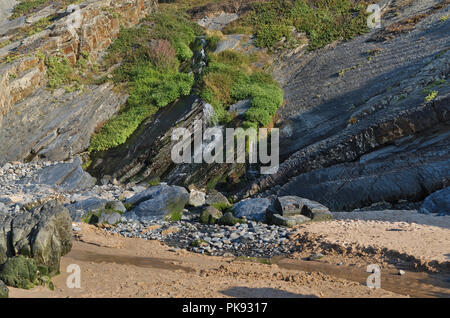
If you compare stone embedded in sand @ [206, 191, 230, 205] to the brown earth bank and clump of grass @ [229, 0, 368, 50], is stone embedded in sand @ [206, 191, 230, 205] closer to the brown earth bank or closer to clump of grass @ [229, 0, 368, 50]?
the brown earth bank

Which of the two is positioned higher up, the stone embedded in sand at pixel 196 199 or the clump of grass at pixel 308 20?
the clump of grass at pixel 308 20

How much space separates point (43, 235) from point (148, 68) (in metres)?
14.5

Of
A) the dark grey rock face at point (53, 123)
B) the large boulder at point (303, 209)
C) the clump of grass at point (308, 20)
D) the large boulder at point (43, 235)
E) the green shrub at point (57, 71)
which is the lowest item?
the large boulder at point (43, 235)

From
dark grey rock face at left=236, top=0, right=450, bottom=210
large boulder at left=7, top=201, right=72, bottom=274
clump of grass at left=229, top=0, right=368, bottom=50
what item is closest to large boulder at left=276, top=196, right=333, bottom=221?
dark grey rock face at left=236, top=0, right=450, bottom=210

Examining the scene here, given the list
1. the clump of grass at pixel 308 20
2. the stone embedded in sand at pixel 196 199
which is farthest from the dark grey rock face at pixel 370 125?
the clump of grass at pixel 308 20

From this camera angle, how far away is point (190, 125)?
17547mm

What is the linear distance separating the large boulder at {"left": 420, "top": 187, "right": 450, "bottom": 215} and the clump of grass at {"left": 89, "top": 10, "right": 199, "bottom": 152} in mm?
11506

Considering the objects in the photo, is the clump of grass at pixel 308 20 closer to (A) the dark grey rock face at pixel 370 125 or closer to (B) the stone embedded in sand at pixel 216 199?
(A) the dark grey rock face at pixel 370 125

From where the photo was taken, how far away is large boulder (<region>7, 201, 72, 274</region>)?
327 inches

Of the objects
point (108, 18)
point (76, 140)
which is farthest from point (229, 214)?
point (108, 18)

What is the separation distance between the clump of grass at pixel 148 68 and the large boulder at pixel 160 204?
18.1 ft

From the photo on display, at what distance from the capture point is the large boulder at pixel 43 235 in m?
8.30

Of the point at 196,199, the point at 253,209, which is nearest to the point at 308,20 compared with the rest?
the point at 196,199
